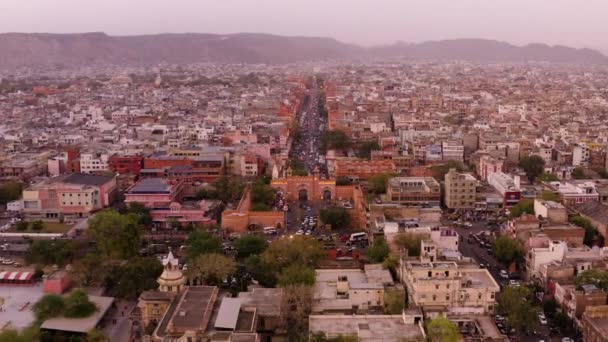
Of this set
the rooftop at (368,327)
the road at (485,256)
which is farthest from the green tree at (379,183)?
the rooftop at (368,327)

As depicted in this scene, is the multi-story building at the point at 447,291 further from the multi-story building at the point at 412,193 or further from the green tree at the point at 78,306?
the multi-story building at the point at 412,193

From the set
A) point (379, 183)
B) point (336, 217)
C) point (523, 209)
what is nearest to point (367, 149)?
point (379, 183)

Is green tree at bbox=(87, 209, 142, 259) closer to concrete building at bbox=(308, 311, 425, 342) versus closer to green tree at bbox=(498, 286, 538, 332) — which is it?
concrete building at bbox=(308, 311, 425, 342)

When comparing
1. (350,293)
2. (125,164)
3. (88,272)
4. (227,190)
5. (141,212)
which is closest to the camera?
(350,293)

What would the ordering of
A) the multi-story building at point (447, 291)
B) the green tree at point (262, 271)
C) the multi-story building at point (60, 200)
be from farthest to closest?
the multi-story building at point (60, 200) → the green tree at point (262, 271) → the multi-story building at point (447, 291)

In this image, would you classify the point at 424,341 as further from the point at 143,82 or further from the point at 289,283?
the point at 143,82

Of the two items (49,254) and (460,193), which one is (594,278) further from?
Result: (49,254)

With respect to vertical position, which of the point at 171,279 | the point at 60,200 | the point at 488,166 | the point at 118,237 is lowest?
the point at 60,200
